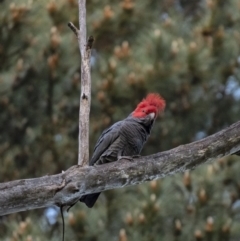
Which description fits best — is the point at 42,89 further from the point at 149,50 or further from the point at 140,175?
the point at 140,175

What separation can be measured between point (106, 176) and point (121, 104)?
3020mm

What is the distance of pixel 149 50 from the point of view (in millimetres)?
5449

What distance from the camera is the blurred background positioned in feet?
15.1

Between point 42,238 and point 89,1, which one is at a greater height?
point 89,1

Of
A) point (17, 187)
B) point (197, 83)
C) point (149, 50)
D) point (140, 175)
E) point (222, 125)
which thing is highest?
point (17, 187)

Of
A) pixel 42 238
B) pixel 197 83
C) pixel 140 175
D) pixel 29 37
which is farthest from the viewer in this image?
pixel 197 83

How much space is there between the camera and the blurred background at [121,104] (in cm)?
459

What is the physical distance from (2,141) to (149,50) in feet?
4.98

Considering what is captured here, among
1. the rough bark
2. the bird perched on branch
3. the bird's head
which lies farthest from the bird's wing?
the rough bark

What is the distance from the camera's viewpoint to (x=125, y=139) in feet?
10.9

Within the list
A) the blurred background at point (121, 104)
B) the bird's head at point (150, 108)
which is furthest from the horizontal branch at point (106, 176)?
the blurred background at point (121, 104)

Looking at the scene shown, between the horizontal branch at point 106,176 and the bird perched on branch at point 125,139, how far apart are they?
0.63m

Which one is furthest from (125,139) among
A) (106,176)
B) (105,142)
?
(106,176)

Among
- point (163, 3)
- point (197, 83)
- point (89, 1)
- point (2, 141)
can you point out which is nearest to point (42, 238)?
point (2, 141)
